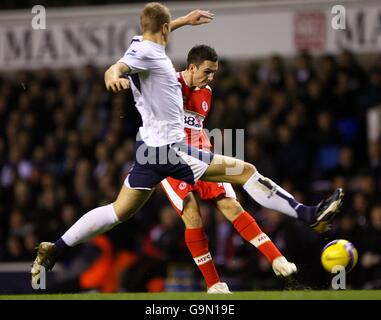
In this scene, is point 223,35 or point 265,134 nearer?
point 265,134

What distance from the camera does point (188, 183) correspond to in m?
7.10

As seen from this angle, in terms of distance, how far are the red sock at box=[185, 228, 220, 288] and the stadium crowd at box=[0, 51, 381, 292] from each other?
233 cm

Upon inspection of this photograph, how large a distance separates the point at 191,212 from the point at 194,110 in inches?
33.1

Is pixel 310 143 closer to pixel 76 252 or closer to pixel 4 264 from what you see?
pixel 76 252

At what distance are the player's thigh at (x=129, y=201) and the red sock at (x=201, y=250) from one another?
787mm

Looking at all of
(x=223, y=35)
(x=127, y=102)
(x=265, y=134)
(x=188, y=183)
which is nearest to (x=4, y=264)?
(x=127, y=102)

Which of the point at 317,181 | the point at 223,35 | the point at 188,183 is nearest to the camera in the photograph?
the point at 188,183

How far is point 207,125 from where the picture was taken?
489 inches

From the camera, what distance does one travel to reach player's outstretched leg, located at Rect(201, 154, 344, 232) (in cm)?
706

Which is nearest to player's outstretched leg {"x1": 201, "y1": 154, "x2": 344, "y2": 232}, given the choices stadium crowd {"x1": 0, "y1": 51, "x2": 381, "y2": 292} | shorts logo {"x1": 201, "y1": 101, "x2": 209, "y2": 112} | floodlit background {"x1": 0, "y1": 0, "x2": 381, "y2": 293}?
shorts logo {"x1": 201, "y1": 101, "x2": 209, "y2": 112}

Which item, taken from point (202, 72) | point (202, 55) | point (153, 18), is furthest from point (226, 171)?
point (153, 18)

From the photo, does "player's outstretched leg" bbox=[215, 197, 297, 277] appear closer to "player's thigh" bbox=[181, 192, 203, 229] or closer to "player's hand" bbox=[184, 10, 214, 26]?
"player's thigh" bbox=[181, 192, 203, 229]
